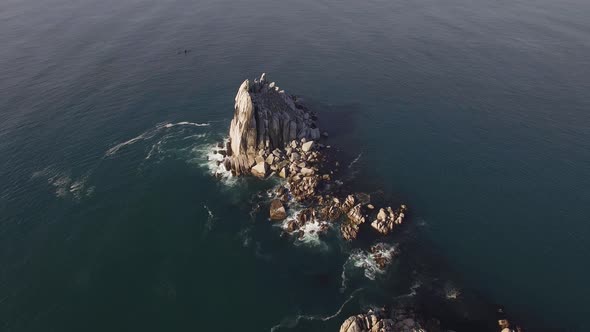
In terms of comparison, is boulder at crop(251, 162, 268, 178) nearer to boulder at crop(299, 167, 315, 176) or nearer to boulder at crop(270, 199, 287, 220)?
boulder at crop(299, 167, 315, 176)

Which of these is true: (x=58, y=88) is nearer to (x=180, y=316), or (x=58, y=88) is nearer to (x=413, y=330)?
(x=180, y=316)

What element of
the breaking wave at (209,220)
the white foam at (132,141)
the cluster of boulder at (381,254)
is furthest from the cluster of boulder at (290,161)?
the white foam at (132,141)

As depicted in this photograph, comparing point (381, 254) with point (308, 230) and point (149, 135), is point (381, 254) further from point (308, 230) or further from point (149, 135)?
point (149, 135)

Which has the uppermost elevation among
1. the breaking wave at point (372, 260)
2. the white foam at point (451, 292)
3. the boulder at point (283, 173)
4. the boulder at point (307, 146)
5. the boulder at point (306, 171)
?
the boulder at point (307, 146)

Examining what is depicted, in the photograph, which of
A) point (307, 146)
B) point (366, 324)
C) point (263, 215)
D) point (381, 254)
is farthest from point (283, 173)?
point (366, 324)

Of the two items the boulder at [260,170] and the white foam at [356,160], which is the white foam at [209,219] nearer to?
the boulder at [260,170]

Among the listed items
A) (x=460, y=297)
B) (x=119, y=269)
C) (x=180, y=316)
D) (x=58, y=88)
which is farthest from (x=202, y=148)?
(x=460, y=297)
